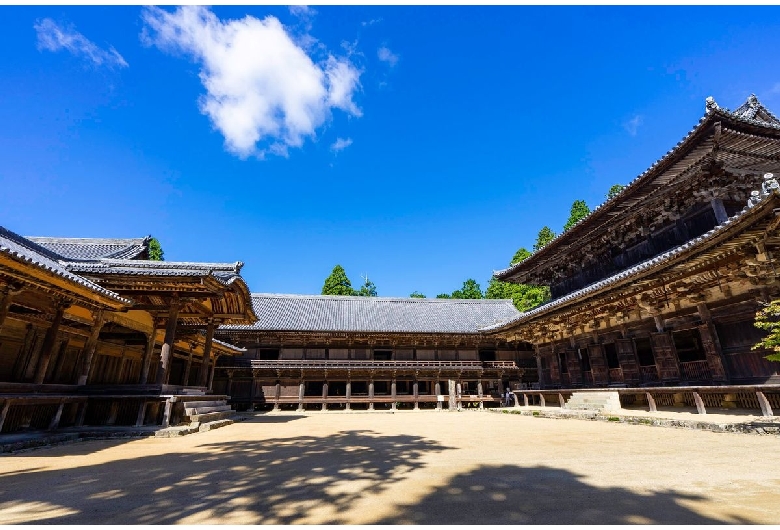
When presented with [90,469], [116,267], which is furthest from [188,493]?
[116,267]

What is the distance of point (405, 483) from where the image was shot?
Result: 4082 mm

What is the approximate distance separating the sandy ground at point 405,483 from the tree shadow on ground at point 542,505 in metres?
0.02

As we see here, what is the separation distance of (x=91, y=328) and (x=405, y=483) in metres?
11.8

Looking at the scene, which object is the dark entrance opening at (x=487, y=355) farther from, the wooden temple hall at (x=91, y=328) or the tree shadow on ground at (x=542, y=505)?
the tree shadow on ground at (x=542, y=505)

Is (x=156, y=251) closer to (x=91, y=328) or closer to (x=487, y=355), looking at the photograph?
(x=91, y=328)

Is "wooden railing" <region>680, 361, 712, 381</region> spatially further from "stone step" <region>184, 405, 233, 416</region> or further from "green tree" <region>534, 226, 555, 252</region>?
"green tree" <region>534, 226, 555, 252</region>

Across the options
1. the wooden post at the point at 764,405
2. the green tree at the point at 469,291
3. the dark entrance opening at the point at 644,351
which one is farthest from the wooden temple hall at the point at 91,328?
the green tree at the point at 469,291

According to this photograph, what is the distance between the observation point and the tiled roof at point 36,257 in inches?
268

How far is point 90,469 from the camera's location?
5.06 metres

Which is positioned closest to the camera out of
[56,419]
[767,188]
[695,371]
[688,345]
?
[767,188]

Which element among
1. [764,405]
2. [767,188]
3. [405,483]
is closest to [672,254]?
[767,188]

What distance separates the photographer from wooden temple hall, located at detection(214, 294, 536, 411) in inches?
934

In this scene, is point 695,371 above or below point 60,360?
below

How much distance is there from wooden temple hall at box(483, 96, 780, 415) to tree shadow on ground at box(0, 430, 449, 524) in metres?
9.07
